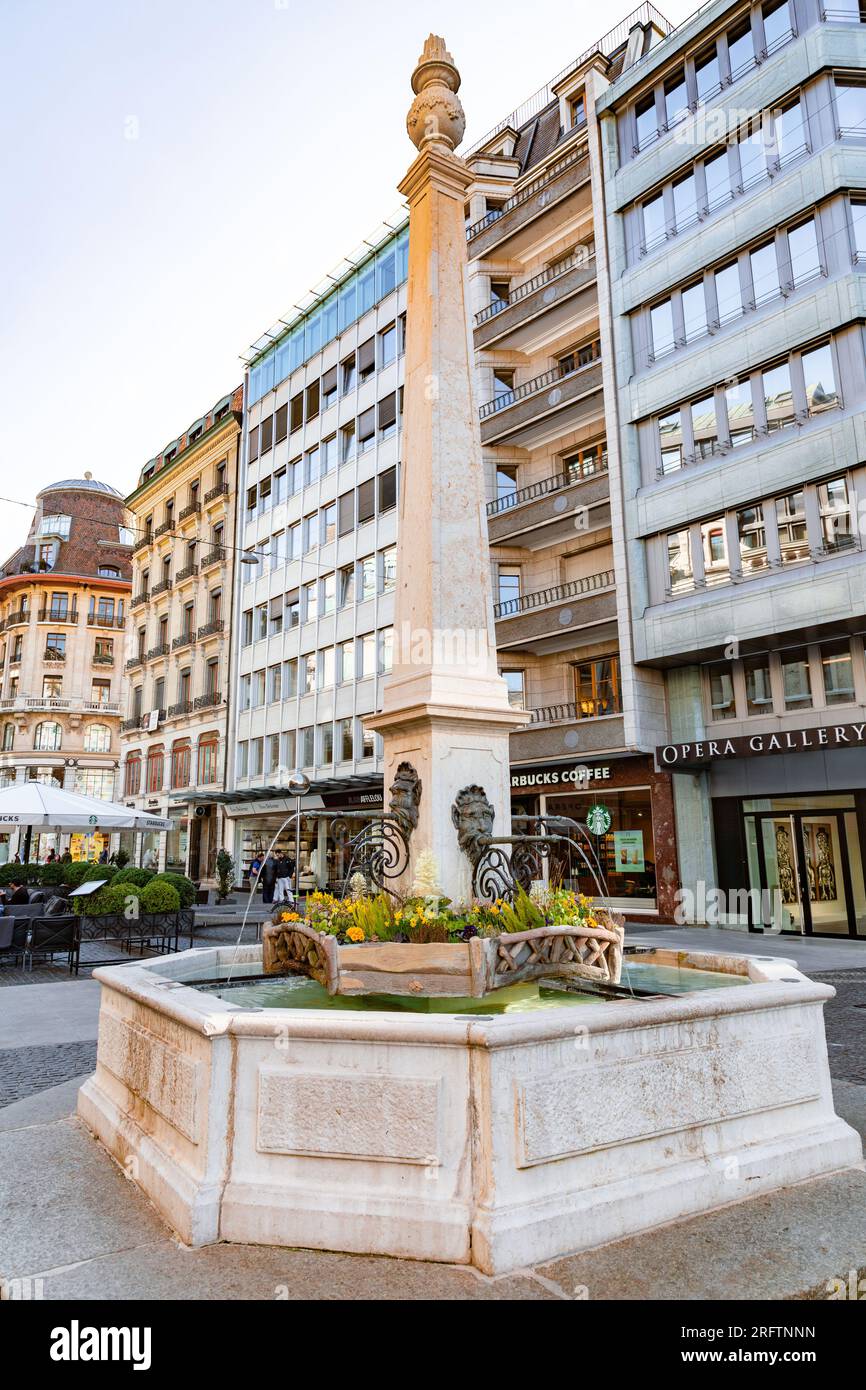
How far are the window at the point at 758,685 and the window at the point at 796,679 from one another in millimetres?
428

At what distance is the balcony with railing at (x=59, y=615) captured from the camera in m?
63.5

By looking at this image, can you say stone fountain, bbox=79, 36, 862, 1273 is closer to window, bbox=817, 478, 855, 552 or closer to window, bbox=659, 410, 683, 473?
window, bbox=817, 478, 855, 552

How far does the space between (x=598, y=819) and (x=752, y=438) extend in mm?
10398

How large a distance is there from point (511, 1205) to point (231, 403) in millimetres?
45713

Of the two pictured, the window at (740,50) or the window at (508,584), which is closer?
the window at (740,50)

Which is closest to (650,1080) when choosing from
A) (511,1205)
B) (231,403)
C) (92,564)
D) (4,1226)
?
(511,1205)

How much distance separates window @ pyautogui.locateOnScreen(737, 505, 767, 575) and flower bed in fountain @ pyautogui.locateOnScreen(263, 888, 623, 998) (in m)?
15.6

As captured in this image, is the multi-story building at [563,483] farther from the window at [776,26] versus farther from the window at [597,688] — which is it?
the window at [776,26]

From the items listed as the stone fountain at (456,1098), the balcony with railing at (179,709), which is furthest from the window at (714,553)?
the balcony with railing at (179,709)

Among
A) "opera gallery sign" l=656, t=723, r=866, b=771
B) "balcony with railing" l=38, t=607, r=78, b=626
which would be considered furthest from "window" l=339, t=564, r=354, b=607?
"balcony with railing" l=38, t=607, r=78, b=626

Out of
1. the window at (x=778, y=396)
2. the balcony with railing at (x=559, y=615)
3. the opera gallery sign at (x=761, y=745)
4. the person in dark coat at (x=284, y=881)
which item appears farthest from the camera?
the person in dark coat at (x=284, y=881)

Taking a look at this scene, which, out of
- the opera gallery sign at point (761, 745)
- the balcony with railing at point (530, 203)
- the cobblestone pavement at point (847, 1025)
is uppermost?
the balcony with railing at point (530, 203)

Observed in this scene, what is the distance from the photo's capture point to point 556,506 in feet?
83.8

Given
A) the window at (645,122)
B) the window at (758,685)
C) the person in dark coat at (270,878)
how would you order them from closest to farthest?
the window at (758,685), the window at (645,122), the person in dark coat at (270,878)
